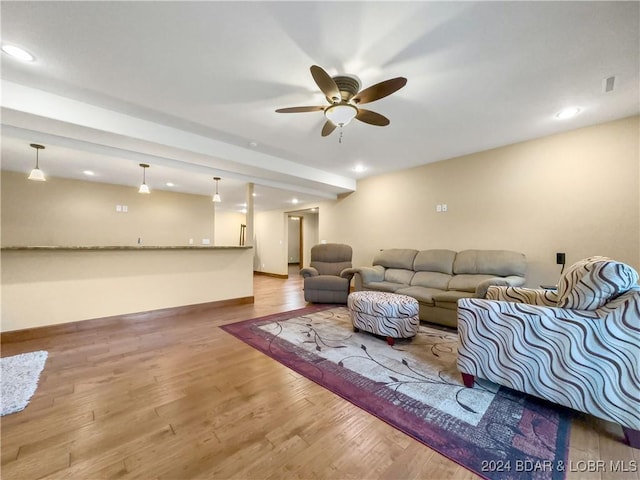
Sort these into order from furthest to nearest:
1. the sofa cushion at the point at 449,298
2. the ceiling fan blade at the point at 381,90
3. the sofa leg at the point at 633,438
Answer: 1. the sofa cushion at the point at 449,298
2. the ceiling fan blade at the point at 381,90
3. the sofa leg at the point at 633,438

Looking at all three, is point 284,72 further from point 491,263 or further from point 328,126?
point 491,263

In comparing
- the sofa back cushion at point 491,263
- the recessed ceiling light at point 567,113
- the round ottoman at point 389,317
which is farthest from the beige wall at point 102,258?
the recessed ceiling light at point 567,113

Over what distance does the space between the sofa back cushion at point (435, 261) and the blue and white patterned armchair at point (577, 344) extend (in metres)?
2.23

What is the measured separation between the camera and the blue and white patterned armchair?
56.9 inches

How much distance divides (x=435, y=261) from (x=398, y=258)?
2.08 feet

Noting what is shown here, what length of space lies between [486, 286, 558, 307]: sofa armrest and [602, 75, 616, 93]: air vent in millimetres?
1947

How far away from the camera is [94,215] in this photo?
513 cm

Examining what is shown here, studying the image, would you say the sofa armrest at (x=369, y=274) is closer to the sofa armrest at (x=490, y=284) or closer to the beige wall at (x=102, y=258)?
the sofa armrest at (x=490, y=284)

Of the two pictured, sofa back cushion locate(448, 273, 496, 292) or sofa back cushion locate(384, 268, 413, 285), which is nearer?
sofa back cushion locate(448, 273, 496, 292)

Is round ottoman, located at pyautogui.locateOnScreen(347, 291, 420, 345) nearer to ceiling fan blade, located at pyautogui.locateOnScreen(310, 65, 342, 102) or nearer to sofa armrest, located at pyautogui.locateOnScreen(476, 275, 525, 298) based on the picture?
sofa armrest, located at pyautogui.locateOnScreen(476, 275, 525, 298)

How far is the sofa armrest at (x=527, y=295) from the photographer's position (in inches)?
83.8

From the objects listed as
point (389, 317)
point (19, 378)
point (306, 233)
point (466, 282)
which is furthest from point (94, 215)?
point (466, 282)

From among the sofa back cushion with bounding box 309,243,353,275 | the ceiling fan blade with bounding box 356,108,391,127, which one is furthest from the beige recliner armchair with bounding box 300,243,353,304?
the ceiling fan blade with bounding box 356,108,391,127

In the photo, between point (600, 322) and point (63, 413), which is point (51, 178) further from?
point (600, 322)
